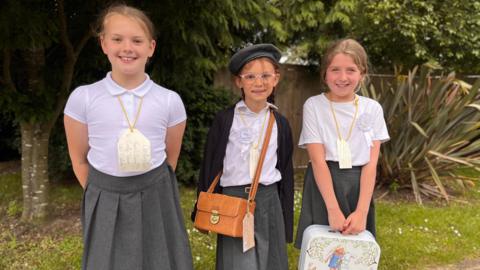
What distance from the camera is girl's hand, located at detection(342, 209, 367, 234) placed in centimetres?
224

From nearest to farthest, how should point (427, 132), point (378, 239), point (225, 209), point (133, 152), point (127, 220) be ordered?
point (133, 152), point (127, 220), point (225, 209), point (378, 239), point (427, 132)

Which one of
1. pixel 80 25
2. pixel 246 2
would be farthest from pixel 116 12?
pixel 80 25

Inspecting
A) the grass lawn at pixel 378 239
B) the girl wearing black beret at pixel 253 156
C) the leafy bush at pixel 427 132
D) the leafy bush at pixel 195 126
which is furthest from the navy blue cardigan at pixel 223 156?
the leafy bush at pixel 427 132

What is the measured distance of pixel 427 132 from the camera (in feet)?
17.4

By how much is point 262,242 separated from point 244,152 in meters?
0.51

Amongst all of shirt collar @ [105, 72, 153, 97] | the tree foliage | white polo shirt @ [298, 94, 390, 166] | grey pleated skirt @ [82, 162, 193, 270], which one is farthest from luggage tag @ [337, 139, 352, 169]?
the tree foliage

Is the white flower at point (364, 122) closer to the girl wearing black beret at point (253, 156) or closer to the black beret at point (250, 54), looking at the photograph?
the girl wearing black beret at point (253, 156)

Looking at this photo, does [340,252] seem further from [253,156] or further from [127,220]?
[127,220]

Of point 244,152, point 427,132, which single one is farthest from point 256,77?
point 427,132

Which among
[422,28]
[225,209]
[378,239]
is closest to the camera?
[225,209]

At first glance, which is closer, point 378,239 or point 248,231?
point 248,231

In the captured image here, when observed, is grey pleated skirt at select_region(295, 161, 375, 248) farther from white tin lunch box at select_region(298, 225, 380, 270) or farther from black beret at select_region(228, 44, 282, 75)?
black beret at select_region(228, 44, 282, 75)

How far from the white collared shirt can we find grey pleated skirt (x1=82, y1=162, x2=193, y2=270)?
1.18 ft

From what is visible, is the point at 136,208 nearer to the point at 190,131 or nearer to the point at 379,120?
the point at 379,120
